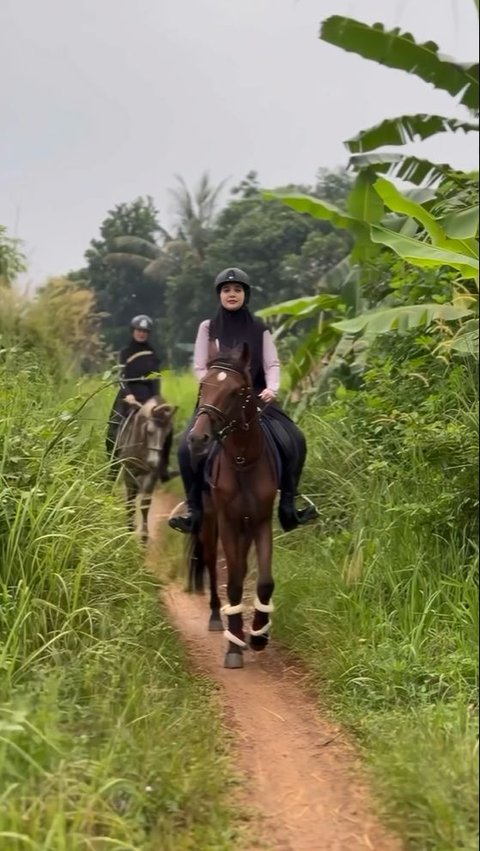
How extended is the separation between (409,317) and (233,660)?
120 inches

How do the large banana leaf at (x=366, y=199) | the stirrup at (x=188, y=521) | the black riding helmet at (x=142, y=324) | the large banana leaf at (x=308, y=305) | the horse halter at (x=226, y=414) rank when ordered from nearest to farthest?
the horse halter at (x=226, y=414) < the stirrup at (x=188, y=521) < the large banana leaf at (x=366, y=199) < the black riding helmet at (x=142, y=324) < the large banana leaf at (x=308, y=305)

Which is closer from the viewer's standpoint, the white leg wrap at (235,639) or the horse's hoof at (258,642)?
the white leg wrap at (235,639)

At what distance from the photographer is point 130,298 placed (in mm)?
26188

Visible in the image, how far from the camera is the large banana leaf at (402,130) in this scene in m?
7.30

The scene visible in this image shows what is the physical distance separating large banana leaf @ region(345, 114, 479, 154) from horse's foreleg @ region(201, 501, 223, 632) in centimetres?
391

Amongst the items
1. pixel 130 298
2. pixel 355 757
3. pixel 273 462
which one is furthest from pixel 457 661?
pixel 130 298

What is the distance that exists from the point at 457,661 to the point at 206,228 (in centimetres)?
2418

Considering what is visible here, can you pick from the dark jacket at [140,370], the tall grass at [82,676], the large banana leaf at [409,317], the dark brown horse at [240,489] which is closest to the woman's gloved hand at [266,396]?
the dark brown horse at [240,489]

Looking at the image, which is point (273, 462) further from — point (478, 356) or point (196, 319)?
point (196, 319)

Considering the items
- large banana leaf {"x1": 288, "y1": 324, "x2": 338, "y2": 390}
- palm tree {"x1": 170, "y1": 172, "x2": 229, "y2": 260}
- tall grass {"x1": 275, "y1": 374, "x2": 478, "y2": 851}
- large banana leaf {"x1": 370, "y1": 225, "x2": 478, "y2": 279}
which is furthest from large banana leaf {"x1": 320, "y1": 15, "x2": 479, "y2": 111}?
palm tree {"x1": 170, "y1": 172, "x2": 229, "y2": 260}

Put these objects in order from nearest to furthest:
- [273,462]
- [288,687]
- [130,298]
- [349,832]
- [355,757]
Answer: [349,832] → [355,757] → [288,687] → [273,462] → [130,298]

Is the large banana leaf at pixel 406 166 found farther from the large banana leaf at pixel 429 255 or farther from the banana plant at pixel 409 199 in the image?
the large banana leaf at pixel 429 255

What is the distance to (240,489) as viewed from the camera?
571 cm

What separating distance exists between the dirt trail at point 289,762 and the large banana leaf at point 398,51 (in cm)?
497
